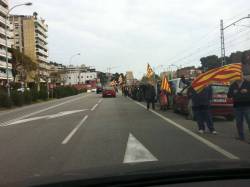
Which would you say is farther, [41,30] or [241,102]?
[41,30]

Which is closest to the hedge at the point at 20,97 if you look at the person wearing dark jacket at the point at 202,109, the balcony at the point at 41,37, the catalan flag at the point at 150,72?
the catalan flag at the point at 150,72

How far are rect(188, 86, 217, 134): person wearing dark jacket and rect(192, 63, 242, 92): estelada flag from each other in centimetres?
30

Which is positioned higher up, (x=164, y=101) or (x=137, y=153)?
(x=164, y=101)

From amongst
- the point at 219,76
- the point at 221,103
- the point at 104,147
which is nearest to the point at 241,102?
the point at 104,147

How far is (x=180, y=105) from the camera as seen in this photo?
2494 centimetres

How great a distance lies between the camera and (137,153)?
38.6 feet

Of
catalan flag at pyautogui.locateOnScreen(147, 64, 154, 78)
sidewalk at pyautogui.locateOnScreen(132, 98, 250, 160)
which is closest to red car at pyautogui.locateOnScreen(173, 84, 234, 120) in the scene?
sidewalk at pyautogui.locateOnScreen(132, 98, 250, 160)

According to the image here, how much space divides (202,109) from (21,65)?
96.9 m

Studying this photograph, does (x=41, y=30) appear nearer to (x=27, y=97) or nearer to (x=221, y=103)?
(x=27, y=97)

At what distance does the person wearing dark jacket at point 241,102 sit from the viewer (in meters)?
13.8

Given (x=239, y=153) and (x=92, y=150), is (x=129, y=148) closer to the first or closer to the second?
(x=92, y=150)

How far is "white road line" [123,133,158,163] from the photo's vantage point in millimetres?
10773

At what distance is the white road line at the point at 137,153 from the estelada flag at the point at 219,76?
154 inches

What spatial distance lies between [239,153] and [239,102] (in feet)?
8.48
